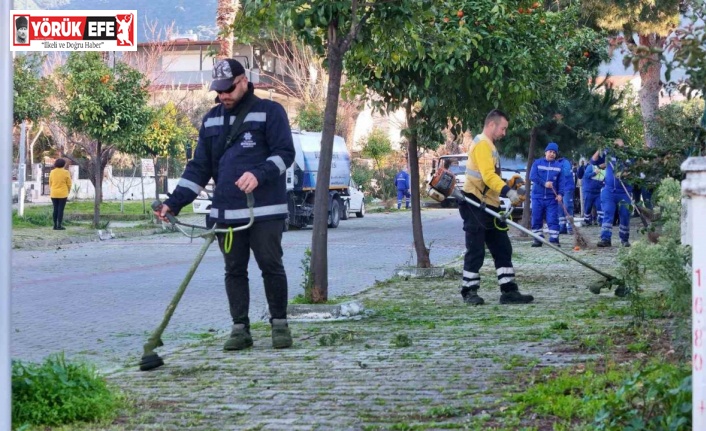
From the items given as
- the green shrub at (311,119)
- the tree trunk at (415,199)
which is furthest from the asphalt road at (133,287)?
the green shrub at (311,119)

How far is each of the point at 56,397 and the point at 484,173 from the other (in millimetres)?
6251

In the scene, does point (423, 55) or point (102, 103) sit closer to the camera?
point (423, 55)

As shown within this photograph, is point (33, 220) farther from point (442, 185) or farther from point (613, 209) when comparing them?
point (442, 185)

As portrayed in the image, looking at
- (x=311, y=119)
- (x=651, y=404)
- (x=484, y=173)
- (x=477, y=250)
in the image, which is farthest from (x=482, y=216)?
(x=311, y=119)

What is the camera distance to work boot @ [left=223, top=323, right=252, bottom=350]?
814 cm

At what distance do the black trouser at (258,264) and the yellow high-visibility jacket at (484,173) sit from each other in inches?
135

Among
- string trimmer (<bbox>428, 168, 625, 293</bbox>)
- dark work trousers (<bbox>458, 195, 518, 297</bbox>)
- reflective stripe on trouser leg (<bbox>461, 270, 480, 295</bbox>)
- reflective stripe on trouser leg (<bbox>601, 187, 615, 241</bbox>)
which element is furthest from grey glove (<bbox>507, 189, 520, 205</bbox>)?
reflective stripe on trouser leg (<bbox>601, 187, 615, 241</bbox>)

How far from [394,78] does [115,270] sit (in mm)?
5375

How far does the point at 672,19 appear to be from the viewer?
23672 mm

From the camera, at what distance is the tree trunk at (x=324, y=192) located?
10.6 m

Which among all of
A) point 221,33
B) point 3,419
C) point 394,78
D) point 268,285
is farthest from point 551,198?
point 3,419

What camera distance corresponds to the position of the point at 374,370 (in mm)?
7016

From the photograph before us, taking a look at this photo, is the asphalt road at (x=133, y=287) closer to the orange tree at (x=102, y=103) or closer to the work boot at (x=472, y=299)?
the work boot at (x=472, y=299)

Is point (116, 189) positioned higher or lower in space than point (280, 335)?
higher
